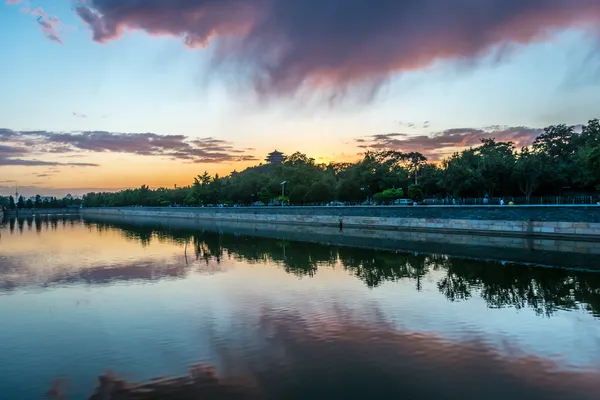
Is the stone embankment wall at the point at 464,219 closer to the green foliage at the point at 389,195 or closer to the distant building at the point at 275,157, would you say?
the green foliage at the point at 389,195

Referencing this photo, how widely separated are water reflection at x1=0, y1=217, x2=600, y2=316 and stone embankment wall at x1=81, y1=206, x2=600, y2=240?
843cm

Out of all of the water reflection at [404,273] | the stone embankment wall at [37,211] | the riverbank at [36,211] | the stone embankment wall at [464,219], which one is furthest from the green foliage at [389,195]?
the stone embankment wall at [37,211]

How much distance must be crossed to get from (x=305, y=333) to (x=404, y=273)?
372 inches

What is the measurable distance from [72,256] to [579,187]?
4468 cm

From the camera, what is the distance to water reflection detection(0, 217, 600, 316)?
555 inches

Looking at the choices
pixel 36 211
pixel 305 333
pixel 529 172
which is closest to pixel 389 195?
pixel 529 172

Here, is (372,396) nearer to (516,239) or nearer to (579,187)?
(516,239)

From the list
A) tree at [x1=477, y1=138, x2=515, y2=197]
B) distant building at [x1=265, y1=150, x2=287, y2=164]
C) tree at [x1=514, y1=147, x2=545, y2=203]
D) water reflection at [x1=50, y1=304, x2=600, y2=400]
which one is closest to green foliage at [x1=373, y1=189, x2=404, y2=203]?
tree at [x1=477, y1=138, x2=515, y2=197]

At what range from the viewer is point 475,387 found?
7480 mm

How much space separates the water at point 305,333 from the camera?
7672mm

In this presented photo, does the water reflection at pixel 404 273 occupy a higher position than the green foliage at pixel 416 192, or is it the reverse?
the green foliage at pixel 416 192

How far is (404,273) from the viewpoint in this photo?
18.9 metres

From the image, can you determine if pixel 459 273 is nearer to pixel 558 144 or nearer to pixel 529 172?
pixel 529 172

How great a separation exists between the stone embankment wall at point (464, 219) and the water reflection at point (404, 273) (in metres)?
8.43
